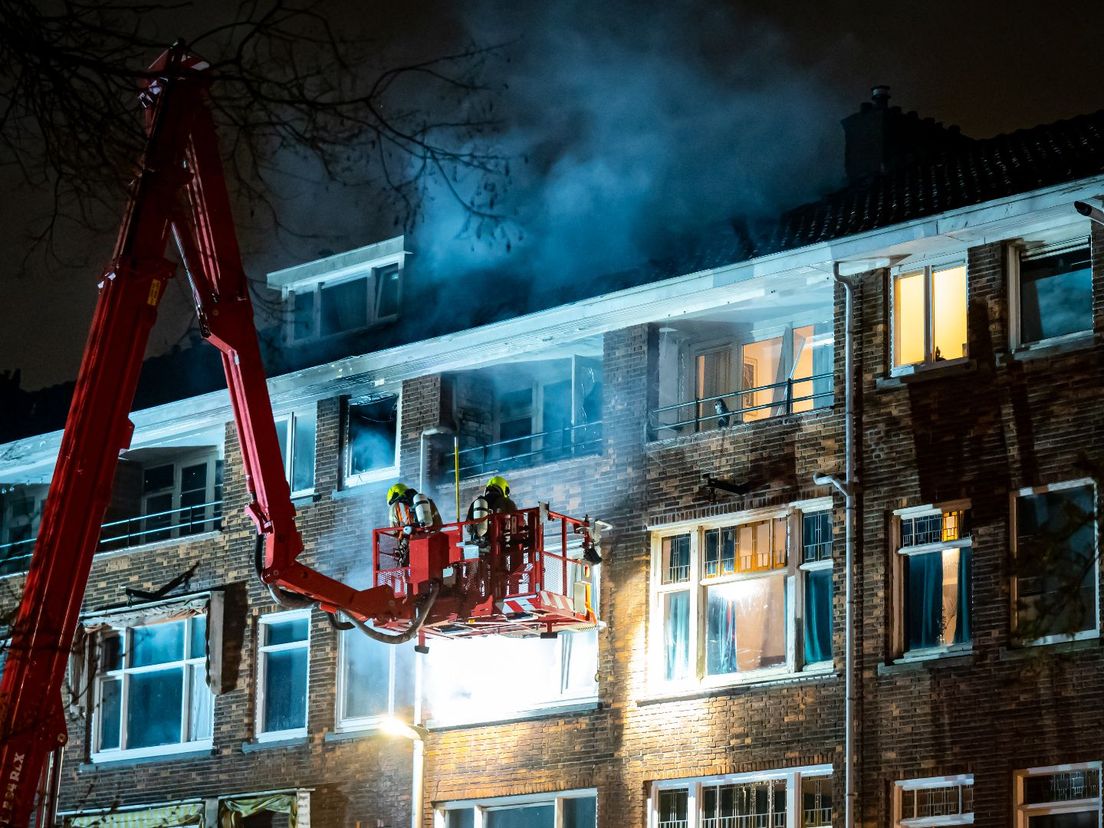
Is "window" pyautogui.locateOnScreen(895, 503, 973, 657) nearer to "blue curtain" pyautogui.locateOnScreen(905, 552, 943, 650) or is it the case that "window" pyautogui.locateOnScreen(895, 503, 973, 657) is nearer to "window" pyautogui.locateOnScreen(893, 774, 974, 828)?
"blue curtain" pyautogui.locateOnScreen(905, 552, 943, 650)

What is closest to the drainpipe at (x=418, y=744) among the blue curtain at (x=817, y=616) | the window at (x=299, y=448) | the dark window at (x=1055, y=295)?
the window at (x=299, y=448)

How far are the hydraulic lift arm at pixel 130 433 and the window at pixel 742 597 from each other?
3.35 metres

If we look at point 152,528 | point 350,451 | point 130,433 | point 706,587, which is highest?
point 350,451

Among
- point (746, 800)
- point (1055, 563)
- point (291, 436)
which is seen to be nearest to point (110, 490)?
point (746, 800)

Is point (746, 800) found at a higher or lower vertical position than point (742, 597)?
lower

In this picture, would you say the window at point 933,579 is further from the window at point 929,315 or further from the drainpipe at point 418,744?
the drainpipe at point 418,744

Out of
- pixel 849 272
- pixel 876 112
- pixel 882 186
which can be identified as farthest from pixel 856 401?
pixel 876 112

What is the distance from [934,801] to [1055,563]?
9.12ft

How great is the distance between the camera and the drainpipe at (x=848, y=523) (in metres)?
22.1

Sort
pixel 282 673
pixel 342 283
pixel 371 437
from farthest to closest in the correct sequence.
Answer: pixel 342 283 → pixel 371 437 → pixel 282 673

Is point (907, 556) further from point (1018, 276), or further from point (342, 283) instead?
point (342, 283)

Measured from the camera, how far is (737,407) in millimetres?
25484

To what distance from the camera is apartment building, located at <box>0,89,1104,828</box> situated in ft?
70.8

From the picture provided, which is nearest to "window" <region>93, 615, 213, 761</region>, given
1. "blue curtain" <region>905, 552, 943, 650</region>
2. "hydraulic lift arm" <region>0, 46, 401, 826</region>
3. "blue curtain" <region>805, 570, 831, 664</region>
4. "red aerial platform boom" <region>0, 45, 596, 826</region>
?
"red aerial platform boom" <region>0, 45, 596, 826</region>
